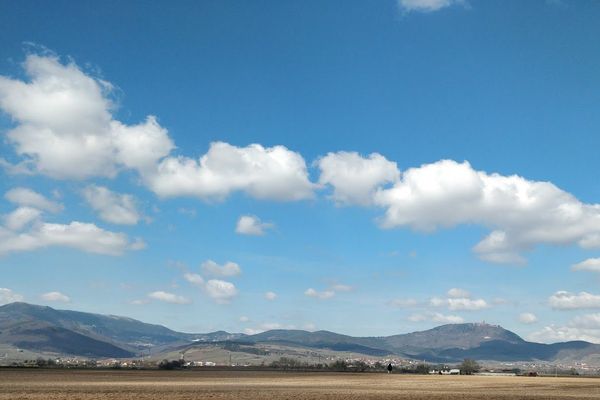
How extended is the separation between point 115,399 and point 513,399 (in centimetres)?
4376

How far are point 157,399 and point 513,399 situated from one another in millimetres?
39504

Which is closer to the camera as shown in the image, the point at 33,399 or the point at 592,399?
the point at 33,399

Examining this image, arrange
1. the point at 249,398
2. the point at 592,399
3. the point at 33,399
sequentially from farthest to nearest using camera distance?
the point at 592,399
the point at 249,398
the point at 33,399

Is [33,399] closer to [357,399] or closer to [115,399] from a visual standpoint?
[115,399]

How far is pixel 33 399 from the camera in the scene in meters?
62.0

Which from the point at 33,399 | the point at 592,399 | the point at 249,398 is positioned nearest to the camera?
the point at 33,399

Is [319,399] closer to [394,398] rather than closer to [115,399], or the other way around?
[394,398]

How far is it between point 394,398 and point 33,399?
38.2 meters

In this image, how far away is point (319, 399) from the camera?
2579 inches

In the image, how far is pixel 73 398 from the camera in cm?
Result: 6550

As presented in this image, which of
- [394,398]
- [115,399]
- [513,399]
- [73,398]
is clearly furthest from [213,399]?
[513,399]

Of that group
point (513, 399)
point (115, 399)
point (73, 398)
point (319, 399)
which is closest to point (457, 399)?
point (513, 399)

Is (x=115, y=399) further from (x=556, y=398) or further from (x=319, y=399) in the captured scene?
(x=556, y=398)

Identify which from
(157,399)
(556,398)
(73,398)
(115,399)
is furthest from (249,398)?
(556,398)
